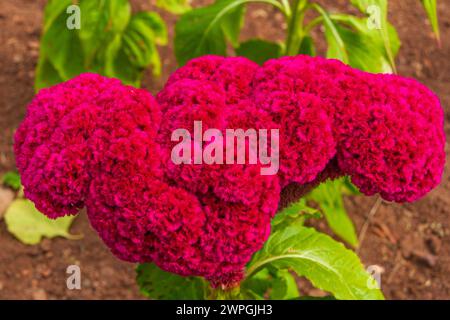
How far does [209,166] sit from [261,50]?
4.28 feet

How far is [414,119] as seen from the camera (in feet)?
4.61

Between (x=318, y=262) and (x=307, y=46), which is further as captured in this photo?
(x=307, y=46)

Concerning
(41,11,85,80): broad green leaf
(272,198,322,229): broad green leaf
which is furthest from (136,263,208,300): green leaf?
(41,11,85,80): broad green leaf

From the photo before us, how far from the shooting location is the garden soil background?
271 cm

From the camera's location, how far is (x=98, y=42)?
2.30 m

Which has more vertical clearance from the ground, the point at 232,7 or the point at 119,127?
the point at 232,7

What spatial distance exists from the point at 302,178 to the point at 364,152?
0.49ft

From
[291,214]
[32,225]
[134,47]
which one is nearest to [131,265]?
[32,225]

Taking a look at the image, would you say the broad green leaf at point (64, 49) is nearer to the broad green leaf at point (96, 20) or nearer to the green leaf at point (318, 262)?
the broad green leaf at point (96, 20)

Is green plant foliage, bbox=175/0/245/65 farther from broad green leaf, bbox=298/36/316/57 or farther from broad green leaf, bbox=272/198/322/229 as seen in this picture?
broad green leaf, bbox=272/198/322/229

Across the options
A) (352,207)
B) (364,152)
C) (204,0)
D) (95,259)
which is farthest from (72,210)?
(204,0)

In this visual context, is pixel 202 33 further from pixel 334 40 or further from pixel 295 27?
pixel 334 40

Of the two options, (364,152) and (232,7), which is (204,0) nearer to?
(232,7)
